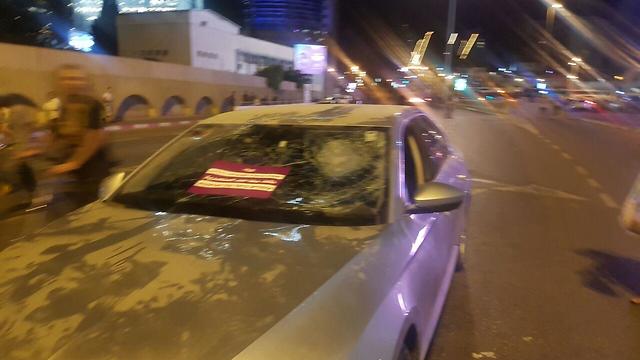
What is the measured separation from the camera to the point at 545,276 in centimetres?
518

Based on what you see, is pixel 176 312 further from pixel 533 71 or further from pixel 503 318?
pixel 533 71

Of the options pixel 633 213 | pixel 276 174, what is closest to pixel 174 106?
pixel 633 213

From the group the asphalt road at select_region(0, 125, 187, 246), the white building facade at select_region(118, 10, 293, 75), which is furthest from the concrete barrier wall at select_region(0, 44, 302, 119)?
the white building facade at select_region(118, 10, 293, 75)

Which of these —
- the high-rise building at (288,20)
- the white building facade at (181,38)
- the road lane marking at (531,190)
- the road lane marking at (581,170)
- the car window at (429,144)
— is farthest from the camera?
the high-rise building at (288,20)

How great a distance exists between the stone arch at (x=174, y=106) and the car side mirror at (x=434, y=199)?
36.4 meters

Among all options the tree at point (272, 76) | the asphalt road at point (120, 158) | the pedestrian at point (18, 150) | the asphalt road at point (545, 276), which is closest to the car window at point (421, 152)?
the asphalt road at point (545, 276)

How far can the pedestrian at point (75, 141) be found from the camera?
4.70 m

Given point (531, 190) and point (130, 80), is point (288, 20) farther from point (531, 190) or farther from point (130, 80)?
point (531, 190)

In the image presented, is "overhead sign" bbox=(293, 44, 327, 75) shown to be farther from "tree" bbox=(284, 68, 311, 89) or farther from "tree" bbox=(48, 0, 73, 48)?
"tree" bbox=(48, 0, 73, 48)

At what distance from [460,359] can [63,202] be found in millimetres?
3406

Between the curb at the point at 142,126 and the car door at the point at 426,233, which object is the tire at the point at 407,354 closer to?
the car door at the point at 426,233

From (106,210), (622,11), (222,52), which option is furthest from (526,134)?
(622,11)

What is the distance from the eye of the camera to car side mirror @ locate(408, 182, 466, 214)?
316 centimetres

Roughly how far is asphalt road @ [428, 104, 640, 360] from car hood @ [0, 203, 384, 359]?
5.00ft
